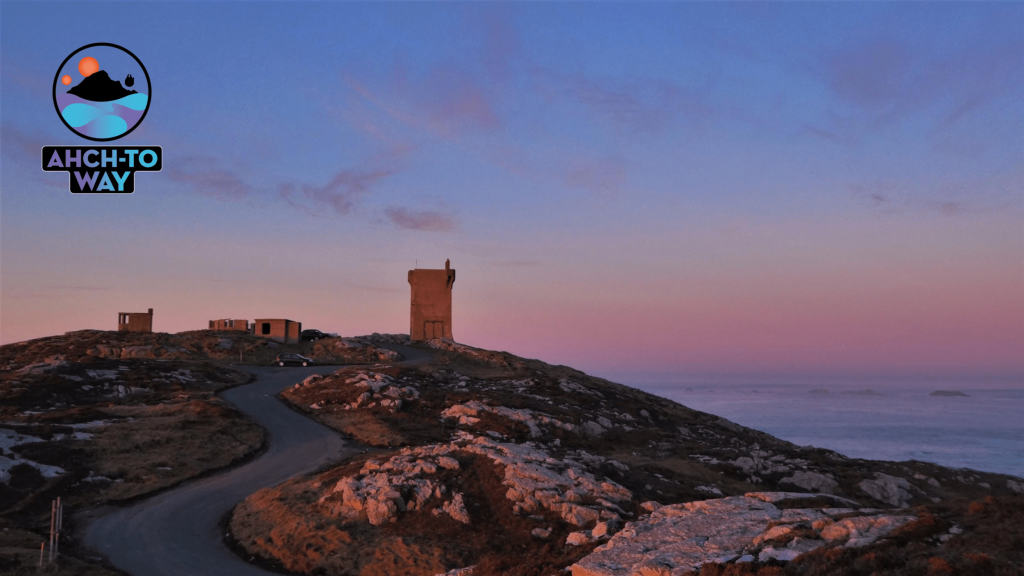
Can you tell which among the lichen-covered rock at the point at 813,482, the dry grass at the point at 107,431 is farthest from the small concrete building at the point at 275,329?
the lichen-covered rock at the point at 813,482

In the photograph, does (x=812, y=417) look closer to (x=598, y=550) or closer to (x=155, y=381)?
(x=155, y=381)

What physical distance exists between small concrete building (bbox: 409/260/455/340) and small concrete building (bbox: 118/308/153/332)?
41.8 metres

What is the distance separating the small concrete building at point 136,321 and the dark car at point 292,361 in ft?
107

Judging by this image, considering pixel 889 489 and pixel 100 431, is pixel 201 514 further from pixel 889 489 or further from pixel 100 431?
pixel 889 489

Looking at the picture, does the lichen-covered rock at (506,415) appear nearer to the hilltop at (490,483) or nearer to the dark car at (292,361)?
the hilltop at (490,483)

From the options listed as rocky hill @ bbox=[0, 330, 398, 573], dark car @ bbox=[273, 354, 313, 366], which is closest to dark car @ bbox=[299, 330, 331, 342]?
dark car @ bbox=[273, 354, 313, 366]

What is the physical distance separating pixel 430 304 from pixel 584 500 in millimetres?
77358

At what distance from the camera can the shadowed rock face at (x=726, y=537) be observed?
1457 centimetres

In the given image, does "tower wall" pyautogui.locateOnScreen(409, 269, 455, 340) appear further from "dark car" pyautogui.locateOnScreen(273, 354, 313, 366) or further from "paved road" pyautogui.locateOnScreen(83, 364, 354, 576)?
"paved road" pyautogui.locateOnScreen(83, 364, 354, 576)

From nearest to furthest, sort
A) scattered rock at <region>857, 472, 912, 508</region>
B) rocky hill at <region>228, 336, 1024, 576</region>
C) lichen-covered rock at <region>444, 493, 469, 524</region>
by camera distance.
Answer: rocky hill at <region>228, 336, 1024, 576</region>, lichen-covered rock at <region>444, 493, 469, 524</region>, scattered rock at <region>857, 472, 912, 508</region>

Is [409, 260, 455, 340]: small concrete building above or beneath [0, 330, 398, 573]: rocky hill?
above

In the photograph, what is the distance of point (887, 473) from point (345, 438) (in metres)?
36.3

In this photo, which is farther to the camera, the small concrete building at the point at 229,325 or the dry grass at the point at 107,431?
the small concrete building at the point at 229,325

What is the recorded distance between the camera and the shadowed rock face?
1457cm
